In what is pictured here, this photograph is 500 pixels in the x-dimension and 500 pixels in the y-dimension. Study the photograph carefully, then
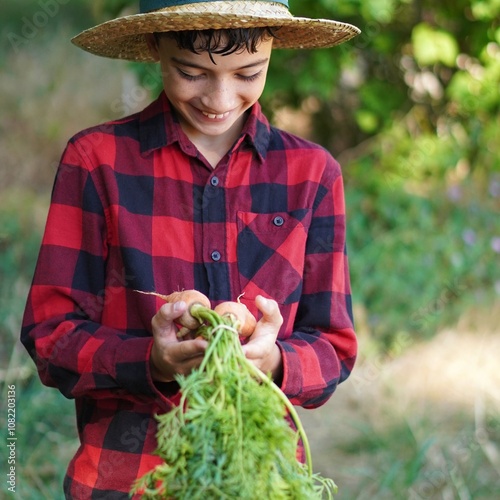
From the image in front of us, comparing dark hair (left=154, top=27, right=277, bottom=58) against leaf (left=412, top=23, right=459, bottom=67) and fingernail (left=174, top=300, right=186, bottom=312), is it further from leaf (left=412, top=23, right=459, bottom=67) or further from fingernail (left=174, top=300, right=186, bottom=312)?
leaf (left=412, top=23, right=459, bottom=67)

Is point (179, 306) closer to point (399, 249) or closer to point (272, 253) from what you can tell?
point (272, 253)

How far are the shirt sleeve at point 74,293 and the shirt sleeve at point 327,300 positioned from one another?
355mm

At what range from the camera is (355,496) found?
10.7 feet

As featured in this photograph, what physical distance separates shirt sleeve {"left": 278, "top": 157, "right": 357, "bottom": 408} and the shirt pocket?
0.13 feet

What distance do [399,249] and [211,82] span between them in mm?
3057

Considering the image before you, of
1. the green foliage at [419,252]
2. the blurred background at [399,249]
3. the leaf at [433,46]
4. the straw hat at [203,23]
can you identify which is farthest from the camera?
the leaf at [433,46]

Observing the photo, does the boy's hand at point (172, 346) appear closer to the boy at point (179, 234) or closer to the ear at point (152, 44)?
the boy at point (179, 234)

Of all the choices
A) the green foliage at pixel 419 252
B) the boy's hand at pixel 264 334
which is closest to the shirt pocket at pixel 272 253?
the boy's hand at pixel 264 334

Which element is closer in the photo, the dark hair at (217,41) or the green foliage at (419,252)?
the dark hair at (217,41)

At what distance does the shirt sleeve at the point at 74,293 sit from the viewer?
1726mm

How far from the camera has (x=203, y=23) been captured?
170 centimetres

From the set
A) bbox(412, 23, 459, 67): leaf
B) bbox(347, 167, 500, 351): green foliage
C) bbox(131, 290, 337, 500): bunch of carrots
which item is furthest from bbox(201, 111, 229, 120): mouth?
bbox(412, 23, 459, 67): leaf

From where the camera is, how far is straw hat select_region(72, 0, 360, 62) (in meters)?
1.70

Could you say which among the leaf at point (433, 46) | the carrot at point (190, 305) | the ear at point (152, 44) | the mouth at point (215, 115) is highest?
the ear at point (152, 44)
